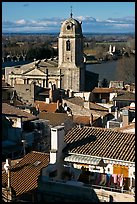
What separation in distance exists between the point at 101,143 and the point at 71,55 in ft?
64.0

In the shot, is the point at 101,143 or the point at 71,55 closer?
the point at 101,143

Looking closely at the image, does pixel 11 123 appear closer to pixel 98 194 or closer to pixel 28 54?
pixel 98 194

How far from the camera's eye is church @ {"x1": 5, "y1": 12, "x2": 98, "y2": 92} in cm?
2431

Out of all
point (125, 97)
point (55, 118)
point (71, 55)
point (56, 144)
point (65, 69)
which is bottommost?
point (55, 118)

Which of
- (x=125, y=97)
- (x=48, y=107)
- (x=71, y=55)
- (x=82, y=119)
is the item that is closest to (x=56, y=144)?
(x=82, y=119)

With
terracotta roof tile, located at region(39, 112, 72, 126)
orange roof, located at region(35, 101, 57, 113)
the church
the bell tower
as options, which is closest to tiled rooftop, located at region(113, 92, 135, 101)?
orange roof, located at region(35, 101, 57, 113)

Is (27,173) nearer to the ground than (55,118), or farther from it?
nearer to the ground

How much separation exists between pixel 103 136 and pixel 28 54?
38.0 metres

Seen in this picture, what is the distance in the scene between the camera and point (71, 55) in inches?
984

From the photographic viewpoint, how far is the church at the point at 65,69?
24312 mm

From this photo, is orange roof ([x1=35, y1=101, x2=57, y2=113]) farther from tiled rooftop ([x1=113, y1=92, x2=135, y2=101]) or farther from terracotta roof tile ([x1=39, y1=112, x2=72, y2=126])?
tiled rooftop ([x1=113, y1=92, x2=135, y2=101])

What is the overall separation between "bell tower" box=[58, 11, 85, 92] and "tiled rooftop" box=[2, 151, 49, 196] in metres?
17.3

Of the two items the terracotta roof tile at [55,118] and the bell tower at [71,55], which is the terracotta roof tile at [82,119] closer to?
the terracotta roof tile at [55,118]

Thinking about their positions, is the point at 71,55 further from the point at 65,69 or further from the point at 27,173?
the point at 27,173
